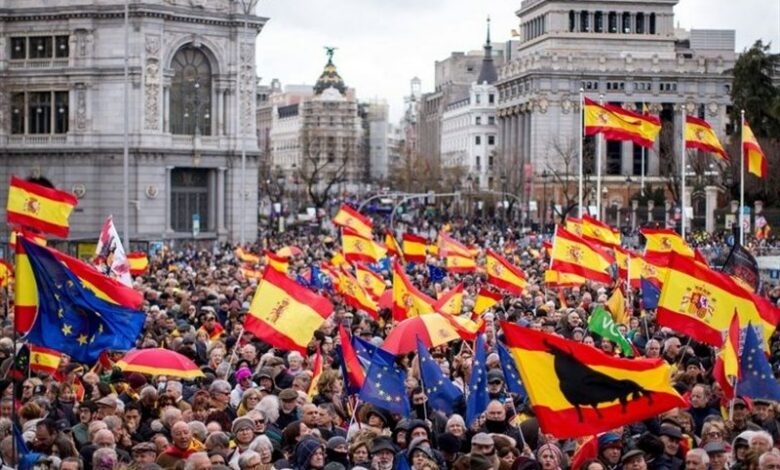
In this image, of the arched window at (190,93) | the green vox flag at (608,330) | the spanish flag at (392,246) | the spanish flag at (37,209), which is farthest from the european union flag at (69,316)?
the arched window at (190,93)

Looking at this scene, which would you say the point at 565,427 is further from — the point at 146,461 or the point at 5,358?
the point at 5,358

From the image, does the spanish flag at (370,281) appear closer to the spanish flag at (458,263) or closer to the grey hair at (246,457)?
the spanish flag at (458,263)

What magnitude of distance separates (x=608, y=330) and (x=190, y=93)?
184ft

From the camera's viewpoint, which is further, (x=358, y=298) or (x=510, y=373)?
(x=358, y=298)

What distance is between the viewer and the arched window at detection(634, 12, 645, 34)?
150 m

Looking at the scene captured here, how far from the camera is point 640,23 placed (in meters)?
151

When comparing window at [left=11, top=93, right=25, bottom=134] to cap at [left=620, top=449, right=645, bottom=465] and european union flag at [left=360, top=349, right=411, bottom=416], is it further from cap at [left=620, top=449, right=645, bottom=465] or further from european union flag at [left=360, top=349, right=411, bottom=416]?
cap at [left=620, top=449, right=645, bottom=465]

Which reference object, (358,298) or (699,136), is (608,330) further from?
(699,136)

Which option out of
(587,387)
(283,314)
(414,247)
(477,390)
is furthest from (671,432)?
(414,247)

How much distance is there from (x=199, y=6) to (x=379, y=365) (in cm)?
6153

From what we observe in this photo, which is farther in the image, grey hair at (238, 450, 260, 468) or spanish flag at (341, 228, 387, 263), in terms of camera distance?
spanish flag at (341, 228, 387, 263)

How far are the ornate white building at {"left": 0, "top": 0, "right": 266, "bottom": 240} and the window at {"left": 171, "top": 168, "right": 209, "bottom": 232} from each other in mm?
39

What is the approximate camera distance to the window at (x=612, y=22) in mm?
149750

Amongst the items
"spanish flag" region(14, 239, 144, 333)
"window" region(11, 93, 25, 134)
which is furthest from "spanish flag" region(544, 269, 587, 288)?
"window" region(11, 93, 25, 134)
